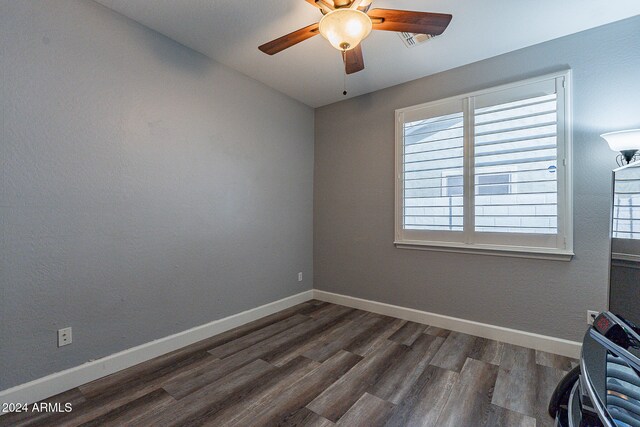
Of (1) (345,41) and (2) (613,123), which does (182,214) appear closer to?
(1) (345,41)

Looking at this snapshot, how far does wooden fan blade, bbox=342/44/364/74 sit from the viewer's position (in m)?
1.93

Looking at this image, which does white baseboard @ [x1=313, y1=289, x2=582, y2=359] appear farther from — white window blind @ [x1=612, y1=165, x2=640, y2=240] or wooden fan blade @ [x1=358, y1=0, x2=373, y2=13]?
wooden fan blade @ [x1=358, y1=0, x2=373, y2=13]

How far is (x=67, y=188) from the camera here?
6.14 ft

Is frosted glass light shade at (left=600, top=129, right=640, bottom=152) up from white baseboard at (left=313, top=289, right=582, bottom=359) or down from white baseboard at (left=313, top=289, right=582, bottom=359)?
up

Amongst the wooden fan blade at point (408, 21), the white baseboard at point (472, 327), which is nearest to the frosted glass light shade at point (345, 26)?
the wooden fan blade at point (408, 21)

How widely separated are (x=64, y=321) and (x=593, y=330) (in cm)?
298

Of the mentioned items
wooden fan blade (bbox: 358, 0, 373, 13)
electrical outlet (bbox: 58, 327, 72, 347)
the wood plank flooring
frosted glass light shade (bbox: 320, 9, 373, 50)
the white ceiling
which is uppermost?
the white ceiling

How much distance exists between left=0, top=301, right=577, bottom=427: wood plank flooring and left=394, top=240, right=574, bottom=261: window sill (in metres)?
0.81

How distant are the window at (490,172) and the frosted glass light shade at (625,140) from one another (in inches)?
15.7

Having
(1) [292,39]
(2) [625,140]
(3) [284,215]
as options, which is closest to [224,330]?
(3) [284,215]

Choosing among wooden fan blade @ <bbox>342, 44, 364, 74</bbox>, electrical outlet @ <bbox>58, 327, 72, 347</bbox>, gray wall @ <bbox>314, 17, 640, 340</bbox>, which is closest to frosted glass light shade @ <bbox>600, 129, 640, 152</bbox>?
gray wall @ <bbox>314, 17, 640, 340</bbox>

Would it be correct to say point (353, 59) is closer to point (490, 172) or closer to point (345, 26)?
point (345, 26)

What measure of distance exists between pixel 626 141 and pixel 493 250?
3.93 ft

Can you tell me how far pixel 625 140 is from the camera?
5.93 feet
